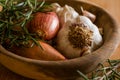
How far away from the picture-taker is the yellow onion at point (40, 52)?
66 cm

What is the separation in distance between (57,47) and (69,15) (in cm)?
10

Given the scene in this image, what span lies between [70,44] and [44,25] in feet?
0.26

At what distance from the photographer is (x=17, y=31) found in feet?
2.28

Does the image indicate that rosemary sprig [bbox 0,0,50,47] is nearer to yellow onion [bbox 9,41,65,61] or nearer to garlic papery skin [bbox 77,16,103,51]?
yellow onion [bbox 9,41,65,61]

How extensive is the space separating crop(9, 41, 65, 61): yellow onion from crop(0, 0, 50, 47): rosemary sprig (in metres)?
0.01

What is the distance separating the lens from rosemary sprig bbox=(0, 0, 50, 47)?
68 centimetres

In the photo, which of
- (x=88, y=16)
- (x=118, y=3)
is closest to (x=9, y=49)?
(x=88, y=16)

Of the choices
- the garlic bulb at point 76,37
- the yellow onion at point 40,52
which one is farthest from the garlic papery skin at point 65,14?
the yellow onion at point 40,52

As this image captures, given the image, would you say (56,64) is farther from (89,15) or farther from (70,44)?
(89,15)

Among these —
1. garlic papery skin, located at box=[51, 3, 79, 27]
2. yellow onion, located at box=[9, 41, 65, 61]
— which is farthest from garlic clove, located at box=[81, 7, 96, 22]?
yellow onion, located at box=[9, 41, 65, 61]

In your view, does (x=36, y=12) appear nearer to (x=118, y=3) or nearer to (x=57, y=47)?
(x=57, y=47)

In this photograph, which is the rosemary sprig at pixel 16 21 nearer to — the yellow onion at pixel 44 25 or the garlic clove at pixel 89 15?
the yellow onion at pixel 44 25

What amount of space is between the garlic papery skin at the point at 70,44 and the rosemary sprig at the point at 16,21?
67mm

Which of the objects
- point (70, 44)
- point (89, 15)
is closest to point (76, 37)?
point (70, 44)
